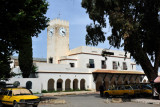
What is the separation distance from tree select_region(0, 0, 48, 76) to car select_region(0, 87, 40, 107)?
311 cm

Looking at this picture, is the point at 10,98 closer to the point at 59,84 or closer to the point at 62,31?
the point at 59,84

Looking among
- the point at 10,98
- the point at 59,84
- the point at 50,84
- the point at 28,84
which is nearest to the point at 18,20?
the point at 10,98

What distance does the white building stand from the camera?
33.4 metres

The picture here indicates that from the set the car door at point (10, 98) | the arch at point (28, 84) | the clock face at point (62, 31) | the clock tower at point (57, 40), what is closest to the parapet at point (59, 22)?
the clock tower at point (57, 40)

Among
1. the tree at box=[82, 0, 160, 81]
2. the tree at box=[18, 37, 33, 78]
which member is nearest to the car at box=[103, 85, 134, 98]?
the tree at box=[82, 0, 160, 81]

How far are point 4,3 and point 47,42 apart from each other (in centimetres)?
3092

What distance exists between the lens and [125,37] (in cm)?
1833

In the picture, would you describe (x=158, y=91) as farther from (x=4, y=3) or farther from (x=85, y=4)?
(x=4, y=3)

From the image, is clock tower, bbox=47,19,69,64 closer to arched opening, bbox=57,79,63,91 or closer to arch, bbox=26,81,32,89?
arched opening, bbox=57,79,63,91

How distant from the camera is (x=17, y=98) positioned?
1343 cm

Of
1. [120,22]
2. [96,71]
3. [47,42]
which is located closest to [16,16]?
[120,22]

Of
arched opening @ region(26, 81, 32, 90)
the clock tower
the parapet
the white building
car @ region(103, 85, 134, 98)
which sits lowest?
car @ region(103, 85, 134, 98)

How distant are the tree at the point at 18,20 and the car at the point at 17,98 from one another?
10.2 feet

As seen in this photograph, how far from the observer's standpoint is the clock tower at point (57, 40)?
138 feet
